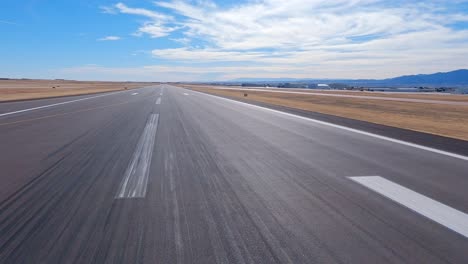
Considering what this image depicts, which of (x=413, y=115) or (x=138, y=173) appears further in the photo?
(x=413, y=115)

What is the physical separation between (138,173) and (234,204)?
92.3 inches

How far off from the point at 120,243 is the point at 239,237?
3.72ft

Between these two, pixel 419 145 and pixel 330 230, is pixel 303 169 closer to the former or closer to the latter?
pixel 330 230

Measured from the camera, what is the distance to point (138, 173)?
20.1 feet

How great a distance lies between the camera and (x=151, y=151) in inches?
320

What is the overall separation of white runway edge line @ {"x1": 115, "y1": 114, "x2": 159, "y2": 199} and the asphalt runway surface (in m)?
0.02

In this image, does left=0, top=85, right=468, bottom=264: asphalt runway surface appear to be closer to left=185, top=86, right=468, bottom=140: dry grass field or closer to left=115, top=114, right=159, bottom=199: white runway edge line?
left=115, top=114, right=159, bottom=199: white runway edge line

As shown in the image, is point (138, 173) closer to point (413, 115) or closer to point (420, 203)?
point (420, 203)

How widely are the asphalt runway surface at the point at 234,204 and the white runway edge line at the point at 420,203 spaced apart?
0.02 m

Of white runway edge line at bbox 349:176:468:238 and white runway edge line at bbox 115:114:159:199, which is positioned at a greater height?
white runway edge line at bbox 349:176:468:238

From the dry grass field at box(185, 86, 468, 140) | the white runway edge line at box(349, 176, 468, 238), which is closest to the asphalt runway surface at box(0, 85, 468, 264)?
the white runway edge line at box(349, 176, 468, 238)

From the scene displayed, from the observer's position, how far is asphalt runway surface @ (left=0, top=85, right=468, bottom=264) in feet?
10.6

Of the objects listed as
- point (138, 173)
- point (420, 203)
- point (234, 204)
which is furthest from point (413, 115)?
point (234, 204)

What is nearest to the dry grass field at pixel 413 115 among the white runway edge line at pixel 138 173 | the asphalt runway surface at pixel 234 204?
the asphalt runway surface at pixel 234 204
